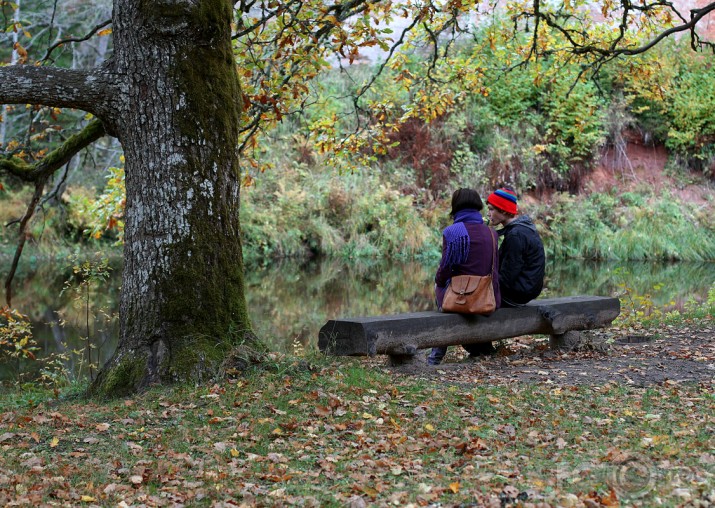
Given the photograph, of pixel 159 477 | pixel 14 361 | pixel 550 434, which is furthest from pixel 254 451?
pixel 14 361

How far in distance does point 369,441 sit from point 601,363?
3315 mm

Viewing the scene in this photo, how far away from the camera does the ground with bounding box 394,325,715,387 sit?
21.0ft

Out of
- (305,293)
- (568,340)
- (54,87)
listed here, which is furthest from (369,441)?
(305,293)

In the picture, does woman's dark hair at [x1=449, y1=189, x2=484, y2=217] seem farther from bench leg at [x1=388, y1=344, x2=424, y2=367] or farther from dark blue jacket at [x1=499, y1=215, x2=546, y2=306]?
bench leg at [x1=388, y1=344, x2=424, y2=367]

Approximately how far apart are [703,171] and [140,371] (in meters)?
24.3

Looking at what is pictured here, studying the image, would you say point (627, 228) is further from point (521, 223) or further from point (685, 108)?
point (521, 223)

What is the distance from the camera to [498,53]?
38.0ft

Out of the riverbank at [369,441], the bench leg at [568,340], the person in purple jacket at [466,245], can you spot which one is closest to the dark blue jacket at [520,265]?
the person in purple jacket at [466,245]

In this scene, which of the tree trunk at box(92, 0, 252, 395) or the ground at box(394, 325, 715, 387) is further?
the ground at box(394, 325, 715, 387)

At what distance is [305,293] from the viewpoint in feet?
53.7

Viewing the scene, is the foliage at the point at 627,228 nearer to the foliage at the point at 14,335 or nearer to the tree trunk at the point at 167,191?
the foliage at the point at 14,335

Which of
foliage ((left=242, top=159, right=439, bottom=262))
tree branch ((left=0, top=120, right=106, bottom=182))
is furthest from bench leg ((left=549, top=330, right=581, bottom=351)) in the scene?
foliage ((left=242, top=159, right=439, bottom=262))

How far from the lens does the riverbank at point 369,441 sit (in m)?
3.76

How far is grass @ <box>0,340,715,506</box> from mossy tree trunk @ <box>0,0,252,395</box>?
0.38m
